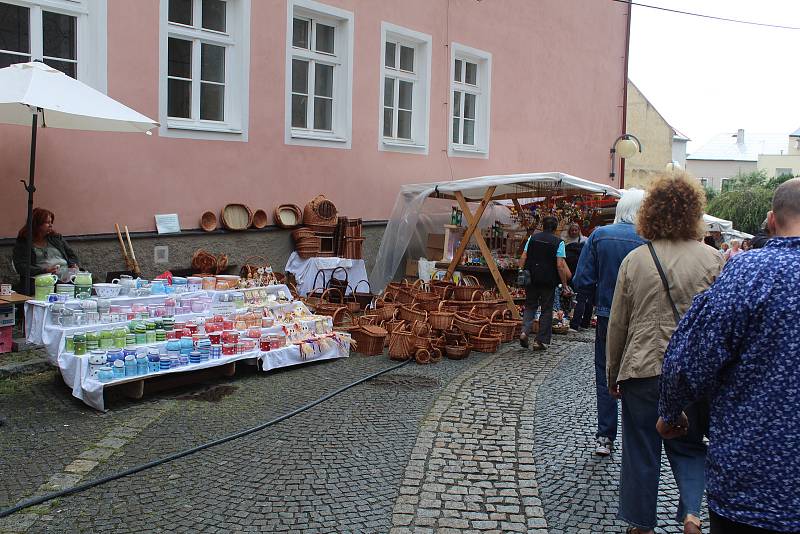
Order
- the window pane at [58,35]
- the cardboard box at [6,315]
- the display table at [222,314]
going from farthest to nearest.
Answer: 1. the window pane at [58,35]
2. the cardboard box at [6,315]
3. the display table at [222,314]

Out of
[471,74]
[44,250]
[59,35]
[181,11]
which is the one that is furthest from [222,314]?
[471,74]

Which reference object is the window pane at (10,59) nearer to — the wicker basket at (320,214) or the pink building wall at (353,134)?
the pink building wall at (353,134)

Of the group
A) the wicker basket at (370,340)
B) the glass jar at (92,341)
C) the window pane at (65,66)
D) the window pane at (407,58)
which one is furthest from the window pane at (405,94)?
the glass jar at (92,341)

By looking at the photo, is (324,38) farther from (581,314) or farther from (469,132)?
(581,314)

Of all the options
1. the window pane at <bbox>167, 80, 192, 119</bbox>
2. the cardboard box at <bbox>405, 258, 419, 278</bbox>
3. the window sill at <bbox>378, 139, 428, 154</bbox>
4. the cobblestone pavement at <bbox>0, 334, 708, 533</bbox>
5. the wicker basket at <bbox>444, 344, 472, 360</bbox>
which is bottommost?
the cobblestone pavement at <bbox>0, 334, 708, 533</bbox>

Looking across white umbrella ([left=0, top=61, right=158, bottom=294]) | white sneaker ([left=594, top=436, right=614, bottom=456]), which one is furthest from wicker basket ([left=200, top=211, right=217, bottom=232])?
white sneaker ([left=594, top=436, right=614, bottom=456])

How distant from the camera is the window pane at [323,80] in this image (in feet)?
39.6

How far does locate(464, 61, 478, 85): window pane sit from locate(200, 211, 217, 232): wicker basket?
22.3ft

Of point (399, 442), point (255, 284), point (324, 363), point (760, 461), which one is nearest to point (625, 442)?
point (760, 461)

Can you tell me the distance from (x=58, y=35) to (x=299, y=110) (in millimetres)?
3833

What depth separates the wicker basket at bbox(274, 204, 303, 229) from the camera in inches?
436

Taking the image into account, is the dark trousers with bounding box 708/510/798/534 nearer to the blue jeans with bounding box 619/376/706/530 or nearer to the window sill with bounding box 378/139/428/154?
the blue jeans with bounding box 619/376/706/530

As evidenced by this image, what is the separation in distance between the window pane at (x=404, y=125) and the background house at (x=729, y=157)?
74.9m

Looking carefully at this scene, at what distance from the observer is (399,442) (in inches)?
213
